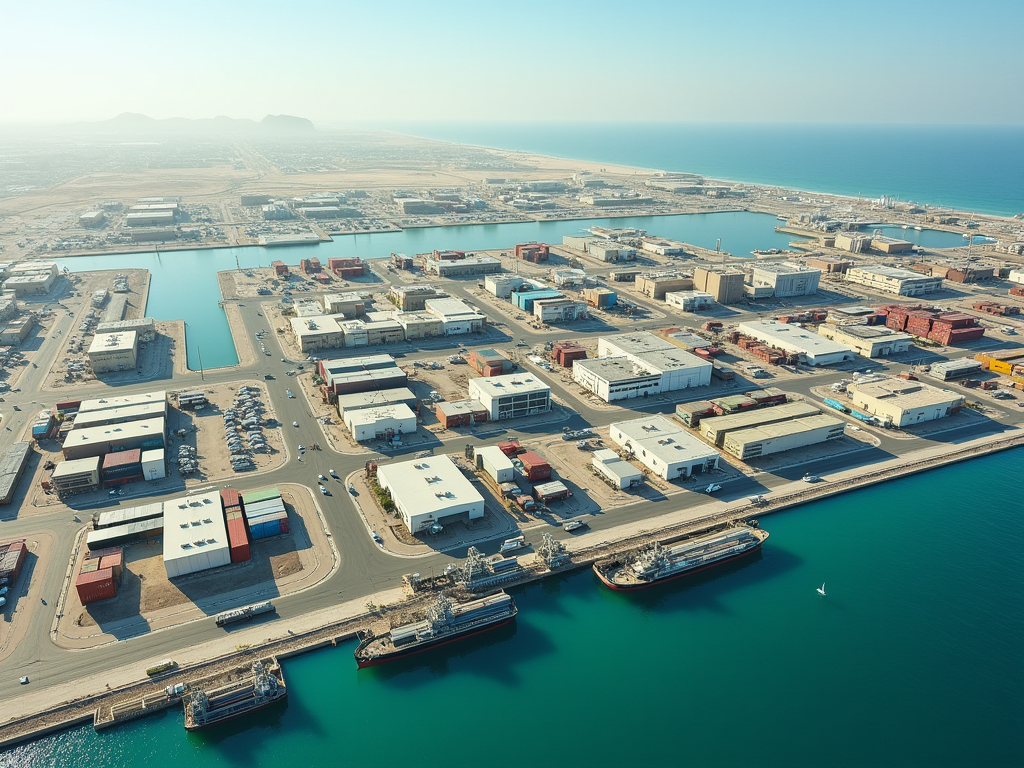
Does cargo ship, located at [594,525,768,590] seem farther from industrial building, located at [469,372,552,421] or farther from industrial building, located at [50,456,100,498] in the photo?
industrial building, located at [50,456,100,498]

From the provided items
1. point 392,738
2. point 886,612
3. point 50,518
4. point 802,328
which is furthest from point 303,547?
point 802,328

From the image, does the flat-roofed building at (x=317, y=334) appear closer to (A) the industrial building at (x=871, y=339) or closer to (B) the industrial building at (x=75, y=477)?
(B) the industrial building at (x=75, y=477)

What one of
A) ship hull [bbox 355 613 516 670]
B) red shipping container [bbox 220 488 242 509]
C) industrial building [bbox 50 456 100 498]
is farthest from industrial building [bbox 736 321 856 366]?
industrial building [bbox 50 456 100 498]

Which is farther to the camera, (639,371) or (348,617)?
(639,371)

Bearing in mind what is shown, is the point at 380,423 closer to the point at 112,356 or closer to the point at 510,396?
the point at 510,396

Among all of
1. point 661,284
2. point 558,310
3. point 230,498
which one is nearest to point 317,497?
point 230,498

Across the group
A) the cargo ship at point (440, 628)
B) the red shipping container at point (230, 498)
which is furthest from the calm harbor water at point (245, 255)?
the cargo ship at point (440, 628)

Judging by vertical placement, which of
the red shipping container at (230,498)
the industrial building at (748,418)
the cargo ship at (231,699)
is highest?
the industrial building at (748,418)
